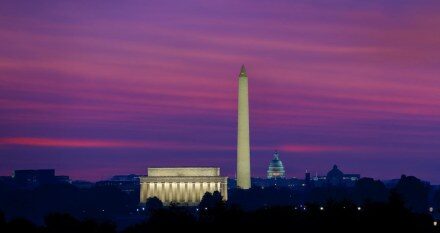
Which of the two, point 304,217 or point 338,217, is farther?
point 304,217

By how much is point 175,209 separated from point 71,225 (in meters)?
10.2

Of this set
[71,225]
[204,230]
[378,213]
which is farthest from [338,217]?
[71,225]

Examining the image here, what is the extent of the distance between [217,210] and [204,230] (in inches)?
499

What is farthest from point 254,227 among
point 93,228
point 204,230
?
point 93,228

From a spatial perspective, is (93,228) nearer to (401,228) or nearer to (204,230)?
(204,230)

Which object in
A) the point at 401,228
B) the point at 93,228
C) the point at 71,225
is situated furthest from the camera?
the point at 71,225

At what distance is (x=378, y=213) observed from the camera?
131750 mm

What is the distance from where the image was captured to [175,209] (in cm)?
14662

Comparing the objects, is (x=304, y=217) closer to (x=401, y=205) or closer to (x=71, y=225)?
(x=401, y=205)

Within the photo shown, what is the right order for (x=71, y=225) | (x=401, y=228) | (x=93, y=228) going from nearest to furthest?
(x=401, y=228) → (x=93, y=228) → (x=71, y=225)

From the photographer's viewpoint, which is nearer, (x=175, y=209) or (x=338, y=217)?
(x=338, y=217)

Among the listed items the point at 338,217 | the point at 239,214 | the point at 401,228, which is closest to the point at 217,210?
the point at 239,214

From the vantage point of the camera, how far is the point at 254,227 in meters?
129

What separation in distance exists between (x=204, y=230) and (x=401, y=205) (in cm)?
1803
